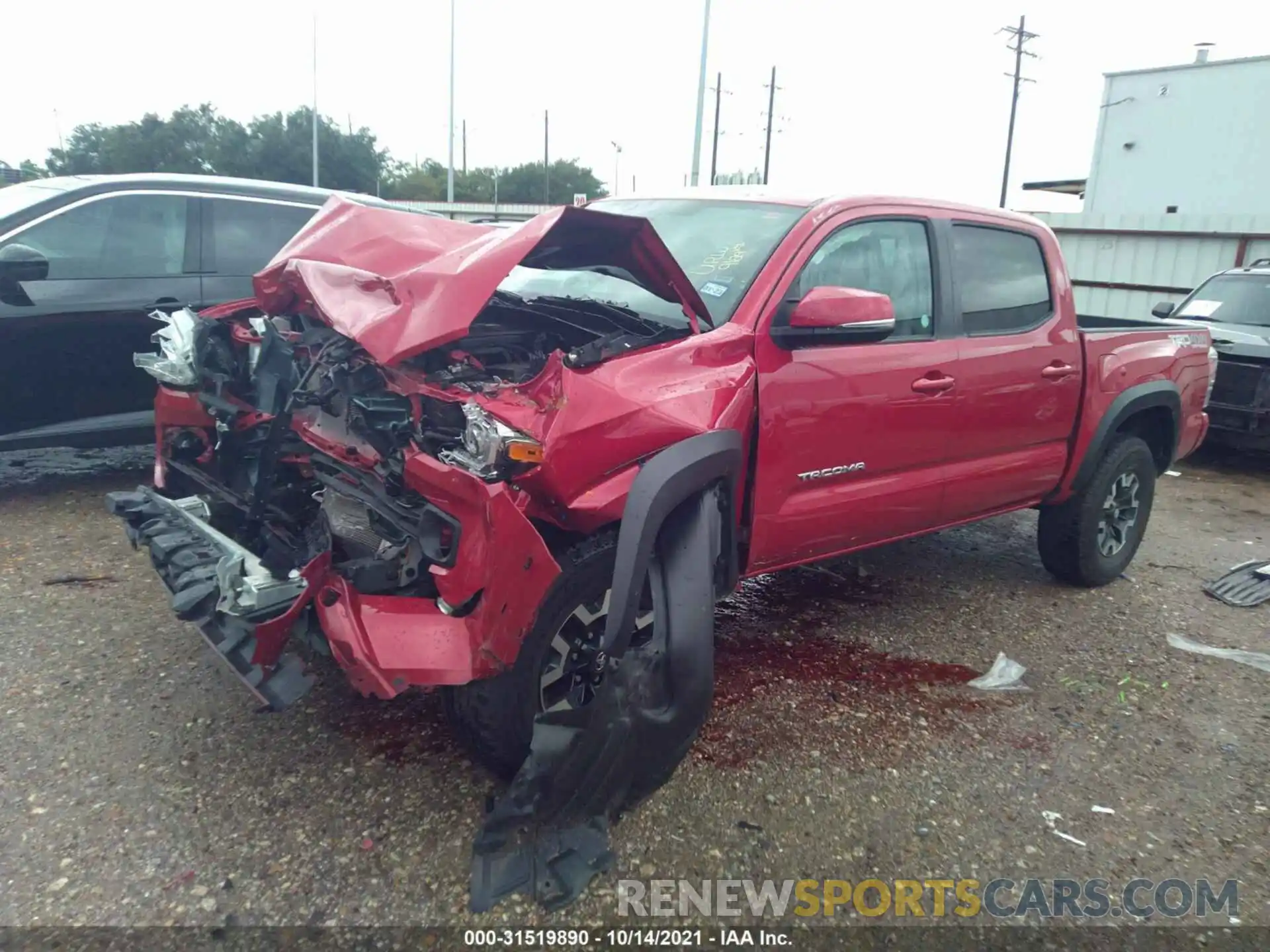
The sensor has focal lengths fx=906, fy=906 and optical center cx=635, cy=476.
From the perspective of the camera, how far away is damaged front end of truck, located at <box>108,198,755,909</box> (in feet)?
7.60

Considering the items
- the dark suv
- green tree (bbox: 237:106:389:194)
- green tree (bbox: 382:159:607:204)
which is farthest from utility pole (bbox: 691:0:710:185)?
green tree (bbox: 382:159:607:204)

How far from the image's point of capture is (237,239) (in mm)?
5492

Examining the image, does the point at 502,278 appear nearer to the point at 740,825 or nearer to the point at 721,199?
the point at 721,199

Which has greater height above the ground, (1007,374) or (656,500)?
(1007,374)

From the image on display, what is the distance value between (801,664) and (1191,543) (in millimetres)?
3554

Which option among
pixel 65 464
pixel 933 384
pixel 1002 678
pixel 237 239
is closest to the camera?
pixel 933 384

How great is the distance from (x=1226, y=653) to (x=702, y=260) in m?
3.02

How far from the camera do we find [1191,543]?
5809mm

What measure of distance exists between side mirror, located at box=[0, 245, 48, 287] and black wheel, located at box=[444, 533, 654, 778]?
11.8ft

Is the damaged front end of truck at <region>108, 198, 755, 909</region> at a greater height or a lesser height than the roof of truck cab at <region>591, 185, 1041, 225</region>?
lesser

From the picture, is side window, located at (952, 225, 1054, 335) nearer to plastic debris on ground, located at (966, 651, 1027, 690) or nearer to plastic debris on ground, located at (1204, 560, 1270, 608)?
plastic debris on ground, located at (966, 651, 1027, 690)

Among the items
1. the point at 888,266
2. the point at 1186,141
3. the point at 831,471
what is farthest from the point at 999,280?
the point at 1186,141

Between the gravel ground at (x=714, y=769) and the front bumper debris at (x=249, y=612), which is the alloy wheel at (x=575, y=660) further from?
the front bumper debris at (x=249, y=612)

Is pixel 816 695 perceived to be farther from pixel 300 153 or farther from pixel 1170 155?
pixel 300 153
